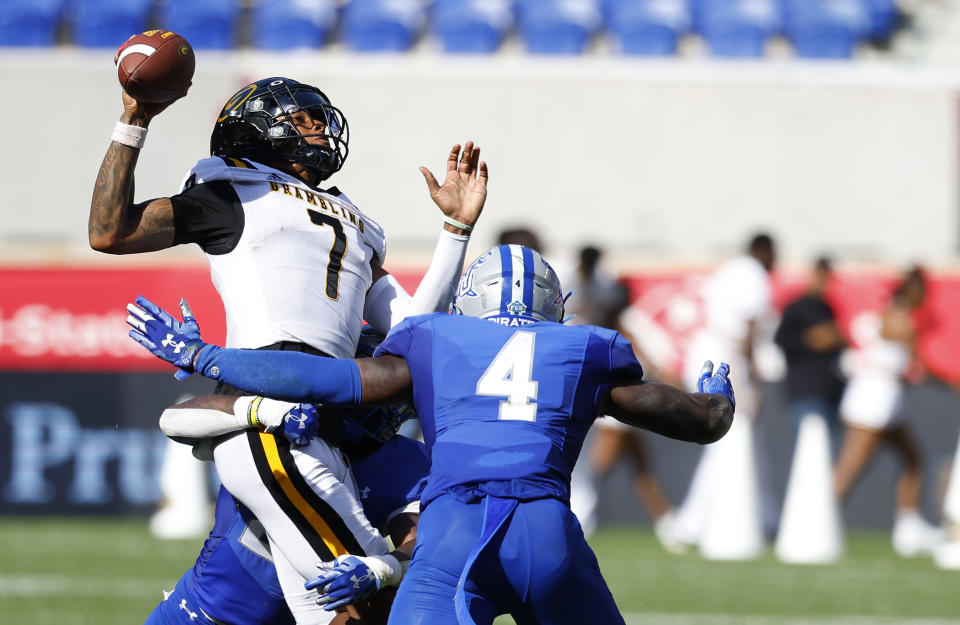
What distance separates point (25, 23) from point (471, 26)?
4753 millimetres

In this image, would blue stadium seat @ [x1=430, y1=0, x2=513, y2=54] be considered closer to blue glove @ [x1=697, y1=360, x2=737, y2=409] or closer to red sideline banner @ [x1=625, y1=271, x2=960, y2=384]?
red sideline banner @ [x1=625, y1=271, x2=960, y2=384]

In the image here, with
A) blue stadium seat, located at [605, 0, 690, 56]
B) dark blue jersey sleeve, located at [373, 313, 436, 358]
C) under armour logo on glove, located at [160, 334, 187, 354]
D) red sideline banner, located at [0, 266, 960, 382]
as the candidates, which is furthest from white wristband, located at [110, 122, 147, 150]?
blue stadium seat, located at [605, 0, 690, 56]

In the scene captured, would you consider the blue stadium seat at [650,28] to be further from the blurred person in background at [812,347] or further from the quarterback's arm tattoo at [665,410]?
the quarterback's arm tattoo at [665,410]

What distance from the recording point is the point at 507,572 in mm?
3219

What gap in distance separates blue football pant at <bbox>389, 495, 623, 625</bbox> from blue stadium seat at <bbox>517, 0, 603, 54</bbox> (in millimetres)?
12295

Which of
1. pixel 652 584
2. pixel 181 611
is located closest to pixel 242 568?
pixel 181 611

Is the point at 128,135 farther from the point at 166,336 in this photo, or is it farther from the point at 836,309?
the point at 836,309

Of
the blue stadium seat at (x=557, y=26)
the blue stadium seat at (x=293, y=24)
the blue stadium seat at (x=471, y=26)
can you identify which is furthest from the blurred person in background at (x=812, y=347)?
the blue stadium seat at (x=293, y=24)

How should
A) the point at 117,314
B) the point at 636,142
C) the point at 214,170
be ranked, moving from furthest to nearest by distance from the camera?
the point at 636,142, the point at 117,314, the point at 214,170

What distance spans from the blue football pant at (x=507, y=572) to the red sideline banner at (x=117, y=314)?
687 centimetres

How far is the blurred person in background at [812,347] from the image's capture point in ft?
32.8

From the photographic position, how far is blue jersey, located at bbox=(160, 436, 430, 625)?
3746mm

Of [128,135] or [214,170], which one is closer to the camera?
[128,135]

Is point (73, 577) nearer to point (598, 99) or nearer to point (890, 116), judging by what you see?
point (598, 99)
